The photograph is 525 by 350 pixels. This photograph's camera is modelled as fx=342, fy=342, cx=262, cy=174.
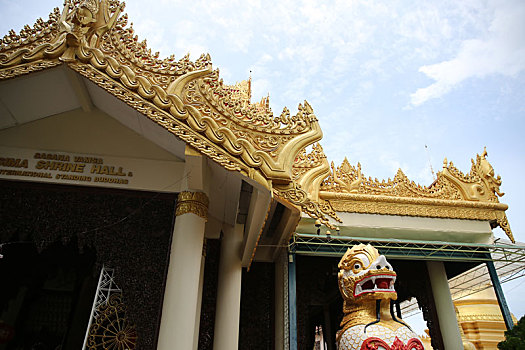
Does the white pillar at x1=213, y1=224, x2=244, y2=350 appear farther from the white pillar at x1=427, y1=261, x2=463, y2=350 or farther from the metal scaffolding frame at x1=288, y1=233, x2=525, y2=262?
the white pillar at x1=427, y1=261, x2=463, y2=350

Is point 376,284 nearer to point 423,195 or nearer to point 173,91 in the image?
point 173,91

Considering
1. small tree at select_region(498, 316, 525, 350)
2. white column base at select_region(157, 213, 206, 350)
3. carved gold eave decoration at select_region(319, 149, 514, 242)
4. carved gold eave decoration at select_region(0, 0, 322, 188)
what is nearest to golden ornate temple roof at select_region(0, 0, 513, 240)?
carved gold eave decoration at select_region(0, 0, 322, 188)

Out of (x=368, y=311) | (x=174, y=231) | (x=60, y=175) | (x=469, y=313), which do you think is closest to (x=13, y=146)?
(x=60, y=175)

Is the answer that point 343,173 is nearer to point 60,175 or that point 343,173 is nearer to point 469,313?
point 60,175

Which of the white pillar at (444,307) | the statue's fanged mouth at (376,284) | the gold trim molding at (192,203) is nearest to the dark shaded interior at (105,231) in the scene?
the gold trim molding at (192,203)

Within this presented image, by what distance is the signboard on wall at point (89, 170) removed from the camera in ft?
13.4

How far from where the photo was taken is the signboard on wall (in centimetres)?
408

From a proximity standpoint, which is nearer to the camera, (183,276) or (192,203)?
(183,276)

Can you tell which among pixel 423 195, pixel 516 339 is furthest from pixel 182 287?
pixel 423 195

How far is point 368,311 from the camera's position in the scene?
3.17m

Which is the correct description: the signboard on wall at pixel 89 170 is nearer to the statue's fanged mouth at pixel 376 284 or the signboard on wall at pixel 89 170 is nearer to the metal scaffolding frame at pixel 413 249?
the metal scaffolding frame at pixel 413 249

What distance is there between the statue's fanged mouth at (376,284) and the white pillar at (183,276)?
160 cm

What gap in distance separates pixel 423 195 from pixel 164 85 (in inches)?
196

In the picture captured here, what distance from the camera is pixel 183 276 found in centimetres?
338
